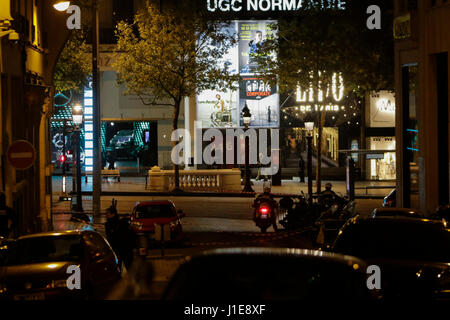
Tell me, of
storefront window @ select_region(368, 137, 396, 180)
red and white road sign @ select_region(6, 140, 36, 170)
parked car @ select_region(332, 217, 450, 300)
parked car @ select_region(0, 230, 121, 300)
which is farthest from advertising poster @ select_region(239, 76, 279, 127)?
parked car @ select_region(332, 217, 450, 300)

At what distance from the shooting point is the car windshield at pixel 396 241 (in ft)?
35.9

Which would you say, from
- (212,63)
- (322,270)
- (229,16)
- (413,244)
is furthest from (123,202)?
(322,270)

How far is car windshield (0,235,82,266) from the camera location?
11930 millimetres

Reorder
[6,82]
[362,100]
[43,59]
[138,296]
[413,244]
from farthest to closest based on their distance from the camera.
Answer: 1. [362,100]
2. [43,59]
3. [6,82]
4. [413,244]
5. [138,296]

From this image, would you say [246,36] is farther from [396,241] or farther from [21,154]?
[396,241]

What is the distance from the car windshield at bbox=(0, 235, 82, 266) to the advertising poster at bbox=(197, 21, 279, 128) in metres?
39.6

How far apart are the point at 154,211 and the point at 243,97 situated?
30676 mm

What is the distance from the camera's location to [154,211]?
22.3m

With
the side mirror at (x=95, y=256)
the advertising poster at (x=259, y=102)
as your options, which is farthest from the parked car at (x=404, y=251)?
the advertising poster at (x=259, y=102)

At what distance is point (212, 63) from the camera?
41.1 meters

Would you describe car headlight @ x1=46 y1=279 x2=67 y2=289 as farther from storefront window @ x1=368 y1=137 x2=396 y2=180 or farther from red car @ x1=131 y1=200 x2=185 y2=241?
storefront window @ x1=368 y1=137 x2=396 y2=180

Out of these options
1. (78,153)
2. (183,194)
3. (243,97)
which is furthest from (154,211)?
(243,97)

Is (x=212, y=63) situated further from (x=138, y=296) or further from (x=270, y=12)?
(x=138, y=296)

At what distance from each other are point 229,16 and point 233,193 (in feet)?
54.3
